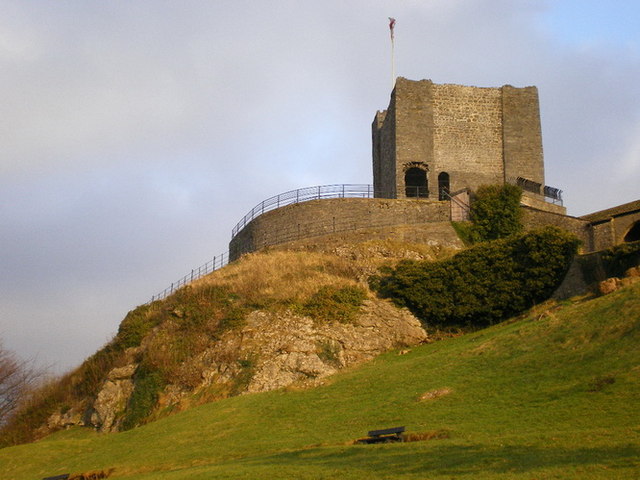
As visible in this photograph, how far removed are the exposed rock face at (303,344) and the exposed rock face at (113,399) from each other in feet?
11.3

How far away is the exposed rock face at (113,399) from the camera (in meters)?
27.0

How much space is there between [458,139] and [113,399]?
24435 millimetres

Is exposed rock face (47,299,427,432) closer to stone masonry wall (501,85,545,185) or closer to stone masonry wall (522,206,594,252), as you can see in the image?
stone masonry wall (522,206,594,252)

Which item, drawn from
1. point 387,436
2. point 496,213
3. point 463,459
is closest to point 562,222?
point 496,213

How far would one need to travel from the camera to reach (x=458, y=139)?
139ft

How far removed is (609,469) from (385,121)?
3552 cm

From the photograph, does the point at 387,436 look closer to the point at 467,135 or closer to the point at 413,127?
the point at 413,127

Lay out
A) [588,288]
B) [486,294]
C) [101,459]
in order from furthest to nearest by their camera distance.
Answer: [486,294]
[588,288]
[101,459]

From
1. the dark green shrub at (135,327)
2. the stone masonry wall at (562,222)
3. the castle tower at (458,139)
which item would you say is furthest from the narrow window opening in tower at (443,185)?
the dark green shrub at (135,327)

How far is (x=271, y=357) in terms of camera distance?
2641cm

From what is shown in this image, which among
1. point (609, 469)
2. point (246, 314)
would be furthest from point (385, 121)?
point (609, 469)


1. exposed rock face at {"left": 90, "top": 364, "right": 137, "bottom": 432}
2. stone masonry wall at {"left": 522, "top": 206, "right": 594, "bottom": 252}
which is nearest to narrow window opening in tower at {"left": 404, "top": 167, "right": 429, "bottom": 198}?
stone masonry wall at {"left": 522, "top": 206, "right": 594, "bottom": 252}

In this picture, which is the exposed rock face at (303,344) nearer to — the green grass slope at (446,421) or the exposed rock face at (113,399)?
the green grass slope at (446,421)

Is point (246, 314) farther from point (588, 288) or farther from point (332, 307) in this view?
point (588, 288)
